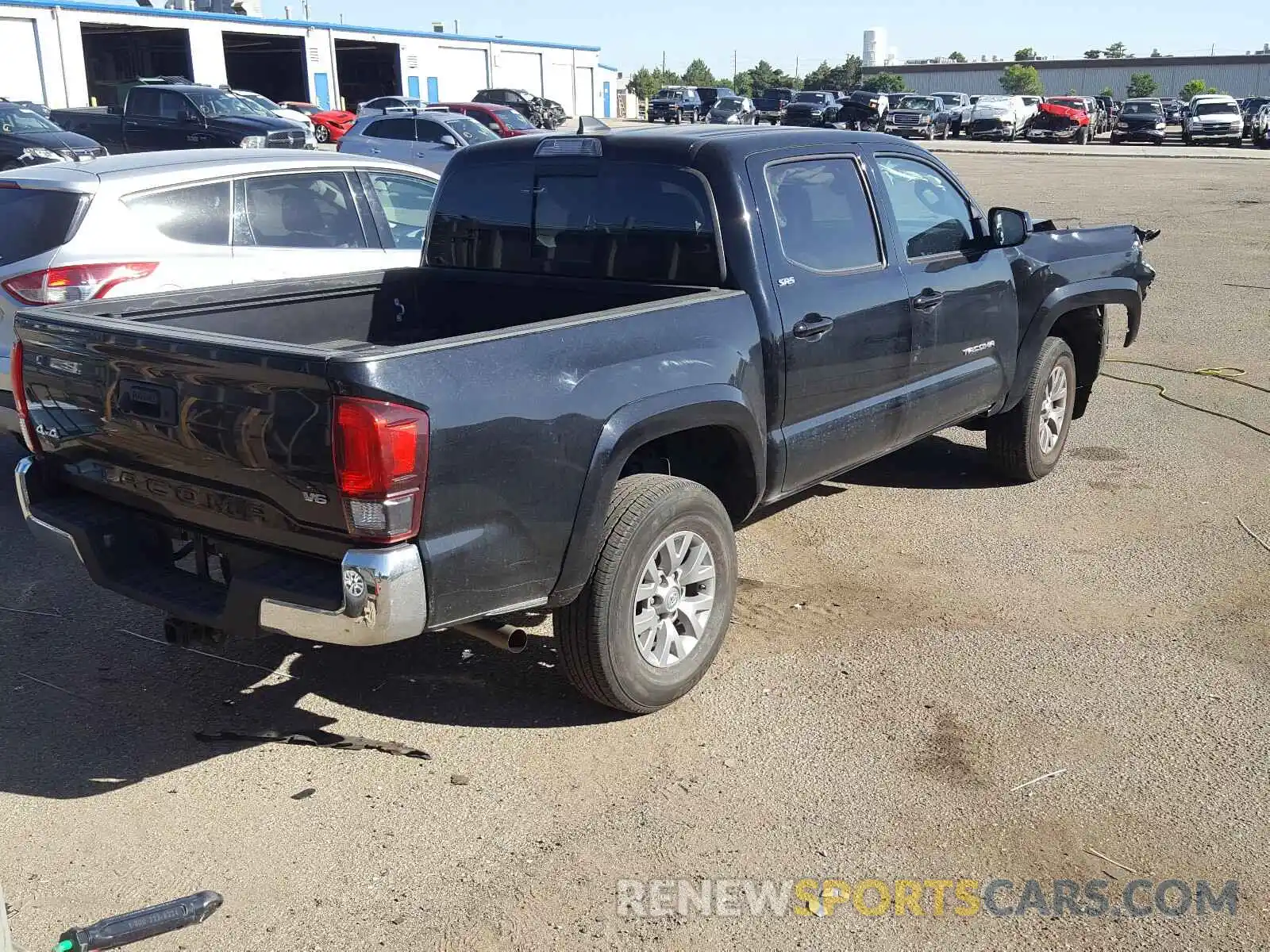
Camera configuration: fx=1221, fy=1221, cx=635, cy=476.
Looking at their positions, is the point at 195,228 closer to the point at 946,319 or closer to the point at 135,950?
the point at 946,319

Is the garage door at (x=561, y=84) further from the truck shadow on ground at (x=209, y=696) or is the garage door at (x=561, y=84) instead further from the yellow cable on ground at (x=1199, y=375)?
the truck shadow on ground at (x=209, y=696)

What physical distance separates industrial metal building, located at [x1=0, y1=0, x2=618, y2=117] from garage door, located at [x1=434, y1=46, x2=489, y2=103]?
0.16ft

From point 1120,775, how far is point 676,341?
78.0 inches

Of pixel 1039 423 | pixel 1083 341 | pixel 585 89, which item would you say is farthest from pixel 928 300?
pixel 585 89

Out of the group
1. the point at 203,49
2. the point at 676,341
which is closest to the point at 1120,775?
the point at 676,341

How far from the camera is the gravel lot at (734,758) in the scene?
323 centimetres

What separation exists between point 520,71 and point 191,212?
197 ft

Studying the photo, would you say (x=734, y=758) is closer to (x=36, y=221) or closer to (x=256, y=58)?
(x=36, y=221)

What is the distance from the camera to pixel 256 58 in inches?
2077

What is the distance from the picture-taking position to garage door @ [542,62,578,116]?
65688 mm

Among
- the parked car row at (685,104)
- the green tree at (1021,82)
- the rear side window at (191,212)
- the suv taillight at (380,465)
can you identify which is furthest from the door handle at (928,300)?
the green tree at (1021,82)

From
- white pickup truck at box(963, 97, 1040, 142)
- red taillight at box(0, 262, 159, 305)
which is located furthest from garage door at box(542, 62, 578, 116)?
red taillight at box(0, 262, 159, 305)

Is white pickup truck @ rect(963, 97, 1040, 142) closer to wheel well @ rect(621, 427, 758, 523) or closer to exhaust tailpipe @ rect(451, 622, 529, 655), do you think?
wheel well @ rect(621, 427, 758, 523)

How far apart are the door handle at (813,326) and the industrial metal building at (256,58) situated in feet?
117
